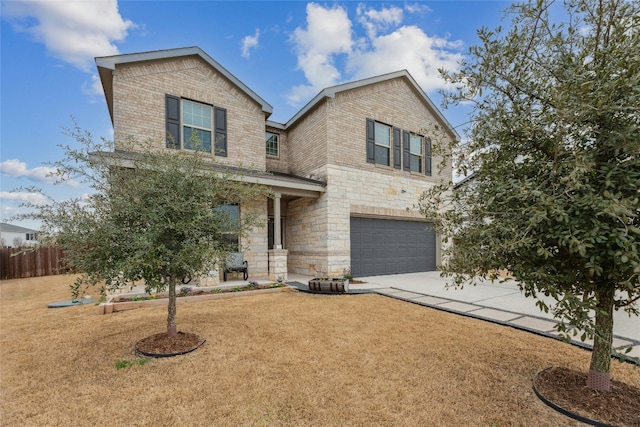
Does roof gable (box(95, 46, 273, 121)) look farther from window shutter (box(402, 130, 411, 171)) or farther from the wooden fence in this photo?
the wooden fence

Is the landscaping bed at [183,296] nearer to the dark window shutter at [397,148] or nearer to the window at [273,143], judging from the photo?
the window at [273,143]

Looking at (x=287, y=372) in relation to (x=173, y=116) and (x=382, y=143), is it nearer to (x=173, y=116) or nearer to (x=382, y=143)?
(x=173, y=116)

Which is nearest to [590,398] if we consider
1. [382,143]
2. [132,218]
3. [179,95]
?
[132,218]

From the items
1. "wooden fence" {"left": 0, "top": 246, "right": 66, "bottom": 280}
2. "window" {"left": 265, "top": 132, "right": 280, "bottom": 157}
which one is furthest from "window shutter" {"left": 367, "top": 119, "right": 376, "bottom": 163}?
"wooden fence" {"left": 0, "top": 246, "right": 66, "bottom": 280}

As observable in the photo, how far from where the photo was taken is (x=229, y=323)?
5379mm

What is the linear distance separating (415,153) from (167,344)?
1183 centimetres

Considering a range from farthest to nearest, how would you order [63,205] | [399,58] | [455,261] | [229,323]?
1. [399,58]
2. [229,323]
3. [63,205]
4. [455,261]

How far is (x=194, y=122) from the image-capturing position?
9.86 metres

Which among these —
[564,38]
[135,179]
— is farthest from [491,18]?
→ [135,179]

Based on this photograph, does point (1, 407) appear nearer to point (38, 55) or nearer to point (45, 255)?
point (38, 55)

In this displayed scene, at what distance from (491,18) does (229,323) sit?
19.1 ft

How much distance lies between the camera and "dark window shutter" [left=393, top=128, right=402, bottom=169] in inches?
479

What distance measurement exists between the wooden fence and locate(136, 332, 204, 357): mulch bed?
1108cm

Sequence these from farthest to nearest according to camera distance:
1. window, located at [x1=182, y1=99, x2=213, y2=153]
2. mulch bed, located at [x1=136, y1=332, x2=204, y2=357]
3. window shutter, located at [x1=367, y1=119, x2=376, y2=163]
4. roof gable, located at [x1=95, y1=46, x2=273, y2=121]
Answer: window shutter, located at [x1=367, y1=119, x2=376, y2=163] < window, located at [x1=182, y1=99, x2=213, y2=153] < roof gable, located at [x1=95, y1=46, x2=273, y2=121] < mulch bed, located at [x1=136, y1=332, x2=204, y2=357]
